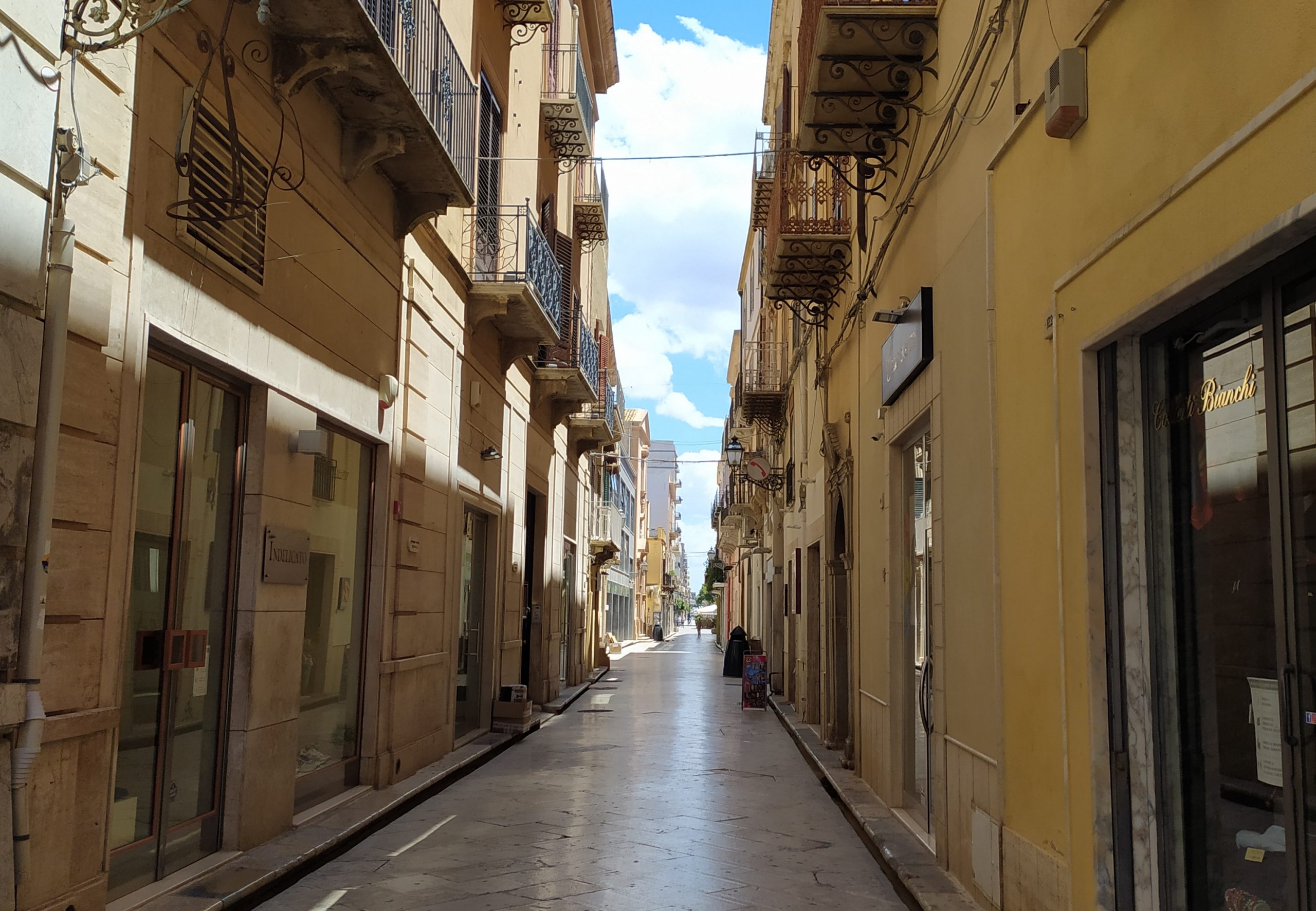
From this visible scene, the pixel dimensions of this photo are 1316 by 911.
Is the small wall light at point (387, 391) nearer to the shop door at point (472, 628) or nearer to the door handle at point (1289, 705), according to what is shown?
the shop door at point (472, 628)

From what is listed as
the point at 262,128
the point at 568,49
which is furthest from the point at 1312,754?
the point at 568,49

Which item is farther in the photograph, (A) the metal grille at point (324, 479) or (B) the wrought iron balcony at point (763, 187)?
(B) the wrought iron balcony at point (763, 187)

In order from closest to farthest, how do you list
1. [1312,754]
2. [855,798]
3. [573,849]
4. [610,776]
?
[1312,754], [573,849], [855,798], [610,776]

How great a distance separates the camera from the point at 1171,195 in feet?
11.8

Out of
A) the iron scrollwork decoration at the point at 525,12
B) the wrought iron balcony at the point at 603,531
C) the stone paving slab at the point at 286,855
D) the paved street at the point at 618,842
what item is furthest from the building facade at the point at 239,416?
the wrought iron balcony at the point at 603,531

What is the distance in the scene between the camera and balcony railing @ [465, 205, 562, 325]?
493 inches

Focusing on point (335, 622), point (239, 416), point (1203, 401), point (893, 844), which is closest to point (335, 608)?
point (335, 622)

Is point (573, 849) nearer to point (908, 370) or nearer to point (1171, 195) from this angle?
point (908, 370)

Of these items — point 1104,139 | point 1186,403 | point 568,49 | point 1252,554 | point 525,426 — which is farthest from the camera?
point 568,49

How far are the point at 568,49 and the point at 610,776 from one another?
38.7ft

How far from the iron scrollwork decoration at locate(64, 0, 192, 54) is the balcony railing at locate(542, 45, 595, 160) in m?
12.2

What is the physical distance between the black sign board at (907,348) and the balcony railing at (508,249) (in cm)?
513

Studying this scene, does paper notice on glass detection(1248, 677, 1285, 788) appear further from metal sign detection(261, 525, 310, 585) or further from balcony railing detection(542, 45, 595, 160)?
balcony railing detection(542, 45, 595, 160)

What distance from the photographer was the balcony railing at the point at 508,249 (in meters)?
12.5
